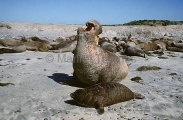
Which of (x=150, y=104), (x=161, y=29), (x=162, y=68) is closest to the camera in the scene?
(x=150, y=104)

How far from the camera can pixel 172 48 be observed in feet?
43.8

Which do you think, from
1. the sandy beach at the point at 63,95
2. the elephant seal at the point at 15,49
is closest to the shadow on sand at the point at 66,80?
the sandy beach at the point at 63,95

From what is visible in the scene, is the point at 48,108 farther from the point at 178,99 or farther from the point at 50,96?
the point at 178,99

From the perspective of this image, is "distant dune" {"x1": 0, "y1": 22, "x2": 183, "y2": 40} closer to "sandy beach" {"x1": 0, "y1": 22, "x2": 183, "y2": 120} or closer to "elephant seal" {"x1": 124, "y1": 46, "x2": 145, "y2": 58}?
"elephant seal" {"x1": 124, "y1": 46, "x2": 145, "y2": 58}

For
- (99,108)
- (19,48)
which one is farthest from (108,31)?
(99,108)

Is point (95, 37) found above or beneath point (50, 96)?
above

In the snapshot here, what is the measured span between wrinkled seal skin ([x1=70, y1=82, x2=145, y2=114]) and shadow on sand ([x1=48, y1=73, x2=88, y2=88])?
3.42ft

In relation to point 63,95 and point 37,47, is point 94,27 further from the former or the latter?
point 37,47

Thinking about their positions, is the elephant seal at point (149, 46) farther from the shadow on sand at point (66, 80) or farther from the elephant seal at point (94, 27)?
the elephant seal at point (94, 27)

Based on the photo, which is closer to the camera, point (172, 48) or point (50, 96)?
point (50, 96)

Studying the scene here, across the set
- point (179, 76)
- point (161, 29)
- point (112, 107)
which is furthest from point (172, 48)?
point (161, 29)

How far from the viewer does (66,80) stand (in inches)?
237

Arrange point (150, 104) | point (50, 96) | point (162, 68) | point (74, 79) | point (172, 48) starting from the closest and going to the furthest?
point (150, 104) → point (50, 96) → point (74, 79) → point (162, 68) → point (172, 48)

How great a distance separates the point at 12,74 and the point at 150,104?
12.7 ft
